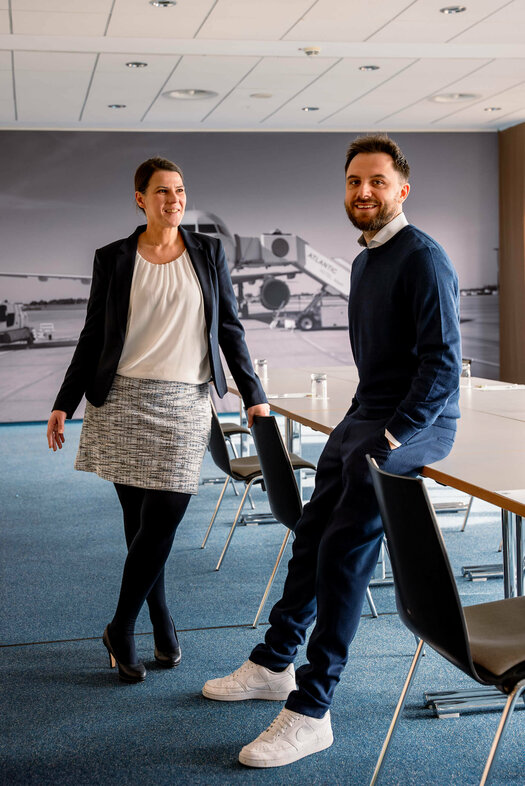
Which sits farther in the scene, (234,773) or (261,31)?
(261,31)

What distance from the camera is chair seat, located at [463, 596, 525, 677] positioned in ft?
5.90

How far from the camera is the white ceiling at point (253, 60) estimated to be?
625cm

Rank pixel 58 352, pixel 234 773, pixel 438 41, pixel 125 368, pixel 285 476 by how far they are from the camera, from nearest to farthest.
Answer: pixel 234 773
pixel 125 368
pixel 285 476
pixel 438 41
pixel 58 352

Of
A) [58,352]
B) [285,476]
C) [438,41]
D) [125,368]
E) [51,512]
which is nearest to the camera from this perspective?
[125,368]

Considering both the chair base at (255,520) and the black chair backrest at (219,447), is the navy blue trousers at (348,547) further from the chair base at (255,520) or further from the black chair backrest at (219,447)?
the chair base at (255,520)

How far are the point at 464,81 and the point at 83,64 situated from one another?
337 centimetres

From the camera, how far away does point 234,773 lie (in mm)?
2271

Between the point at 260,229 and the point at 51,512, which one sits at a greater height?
the point at 260,229

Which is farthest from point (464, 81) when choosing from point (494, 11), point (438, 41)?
point (494, 11)

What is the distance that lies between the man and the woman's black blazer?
1.62 ft

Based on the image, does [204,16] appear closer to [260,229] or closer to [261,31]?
[261,31]

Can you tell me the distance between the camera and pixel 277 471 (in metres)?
3.05

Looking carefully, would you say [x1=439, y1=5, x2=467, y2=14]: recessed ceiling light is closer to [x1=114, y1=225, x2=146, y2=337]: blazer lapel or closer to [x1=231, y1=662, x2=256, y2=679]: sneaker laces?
[x1=114, y1=225, x2=146, y2=337]: blazer lapel

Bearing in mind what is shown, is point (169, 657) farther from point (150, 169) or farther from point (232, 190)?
point (232, 190)
